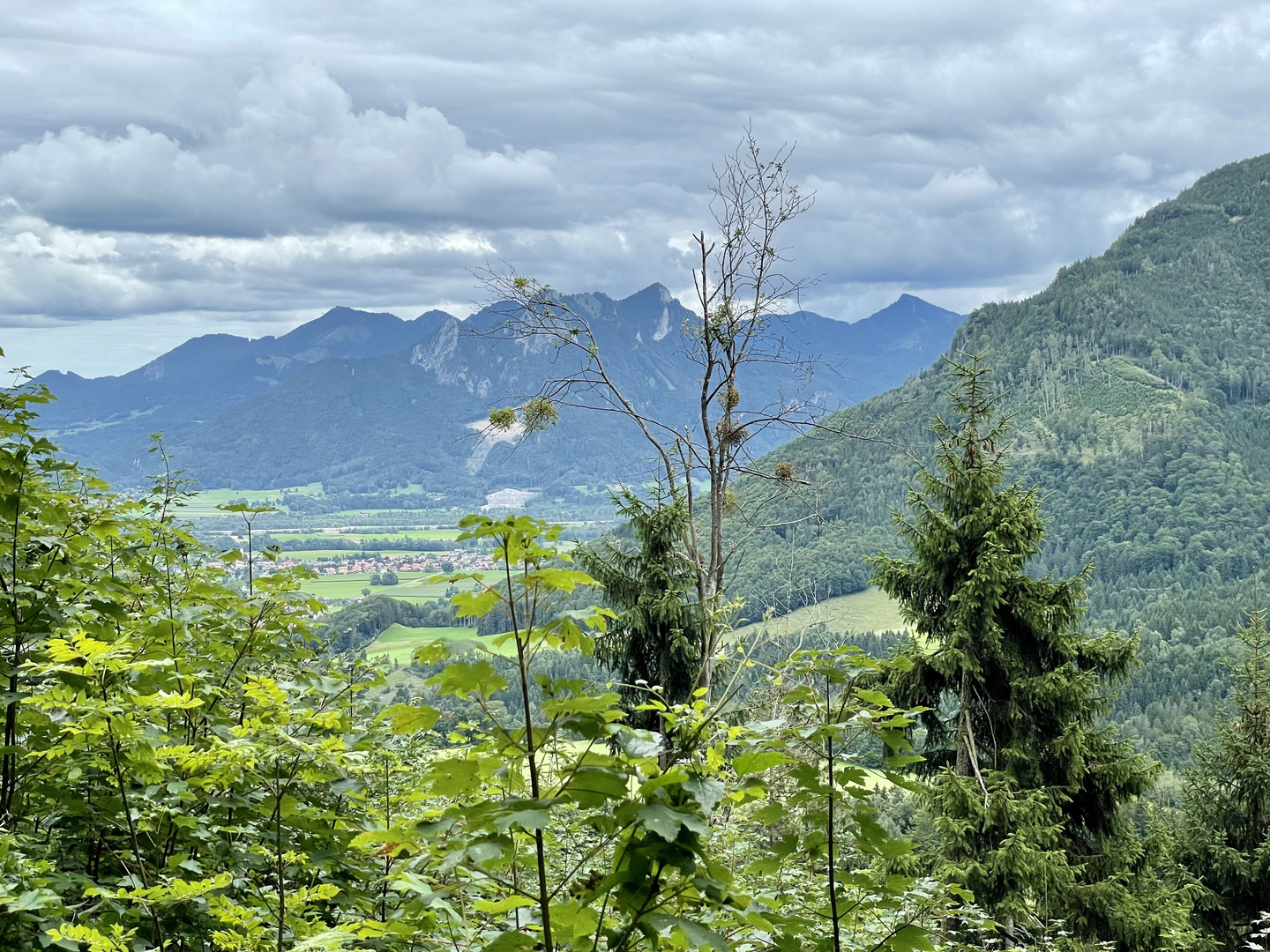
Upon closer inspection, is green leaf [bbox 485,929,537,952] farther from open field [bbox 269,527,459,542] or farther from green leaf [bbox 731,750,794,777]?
open field [bbox 269,527,459,542]

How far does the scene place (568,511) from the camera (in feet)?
622

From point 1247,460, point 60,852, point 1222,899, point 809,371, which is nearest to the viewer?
point 60,852

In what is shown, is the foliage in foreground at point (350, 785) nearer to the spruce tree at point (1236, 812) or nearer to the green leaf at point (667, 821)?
the green leaf at point (667, 821)

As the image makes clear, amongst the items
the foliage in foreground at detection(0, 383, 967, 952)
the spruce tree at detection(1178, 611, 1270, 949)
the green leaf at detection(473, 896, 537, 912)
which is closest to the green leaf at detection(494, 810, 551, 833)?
the foliage in foreground at detection(0, 383, 967, 952)

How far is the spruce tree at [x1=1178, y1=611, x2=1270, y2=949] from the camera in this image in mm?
14617

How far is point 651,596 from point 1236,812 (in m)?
11.2

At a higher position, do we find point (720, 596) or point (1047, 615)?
point (720, 596)

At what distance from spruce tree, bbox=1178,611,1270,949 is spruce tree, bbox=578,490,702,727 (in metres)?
9.18

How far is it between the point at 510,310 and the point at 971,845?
28.5ft

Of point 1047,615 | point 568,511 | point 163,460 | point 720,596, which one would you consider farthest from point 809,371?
point 568,511

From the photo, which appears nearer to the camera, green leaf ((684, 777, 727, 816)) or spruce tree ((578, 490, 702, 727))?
green leaf ((684, 777, 727, 816))

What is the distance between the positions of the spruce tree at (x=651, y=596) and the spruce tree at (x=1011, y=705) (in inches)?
126

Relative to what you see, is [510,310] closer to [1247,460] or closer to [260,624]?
[260,624]

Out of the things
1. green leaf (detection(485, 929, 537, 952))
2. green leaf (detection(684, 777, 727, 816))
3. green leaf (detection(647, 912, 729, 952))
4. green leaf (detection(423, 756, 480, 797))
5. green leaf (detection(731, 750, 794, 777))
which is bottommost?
green leaf (detection(485, 929, 537, 952))
